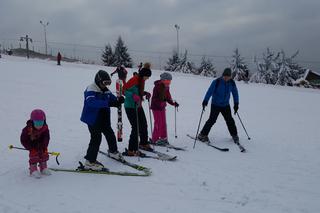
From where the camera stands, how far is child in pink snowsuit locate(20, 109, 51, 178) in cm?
547

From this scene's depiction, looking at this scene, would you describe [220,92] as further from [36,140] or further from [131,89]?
[36,140]

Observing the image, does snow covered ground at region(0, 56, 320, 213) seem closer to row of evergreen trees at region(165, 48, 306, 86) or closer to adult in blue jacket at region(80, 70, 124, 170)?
adult in blue jacket at region(80, 70, 124, 170)

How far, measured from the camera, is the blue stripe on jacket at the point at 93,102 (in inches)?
A: 225

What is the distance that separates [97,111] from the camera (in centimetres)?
588

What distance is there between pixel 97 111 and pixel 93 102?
0.25m

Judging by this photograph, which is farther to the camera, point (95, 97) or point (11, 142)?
point (11, 142)

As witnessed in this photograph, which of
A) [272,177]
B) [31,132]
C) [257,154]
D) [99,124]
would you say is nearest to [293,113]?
[257,154]

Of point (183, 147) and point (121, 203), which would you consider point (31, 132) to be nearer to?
point (121, 203)

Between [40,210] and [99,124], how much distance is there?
1.96 m

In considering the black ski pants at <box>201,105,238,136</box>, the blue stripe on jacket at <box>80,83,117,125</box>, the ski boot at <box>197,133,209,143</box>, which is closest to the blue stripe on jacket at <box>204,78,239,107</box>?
the black ski pants at <box>201,105,238,136</box>

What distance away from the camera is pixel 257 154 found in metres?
7.39

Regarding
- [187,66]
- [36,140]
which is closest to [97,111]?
[36,140]

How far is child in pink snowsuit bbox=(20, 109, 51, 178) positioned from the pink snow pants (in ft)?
9.33

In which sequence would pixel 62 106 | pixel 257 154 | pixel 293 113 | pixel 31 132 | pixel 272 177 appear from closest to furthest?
1. pixel 31 132
2. pixel 272 177
3. pixel 257 154
4. pixel 62 106
5. pixel 293 113
